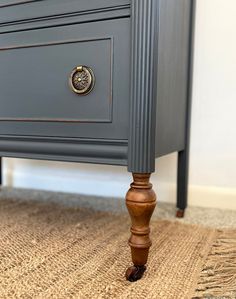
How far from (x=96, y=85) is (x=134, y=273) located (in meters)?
0.37

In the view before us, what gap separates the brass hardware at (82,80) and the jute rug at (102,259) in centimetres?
36

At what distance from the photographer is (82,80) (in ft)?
2.31

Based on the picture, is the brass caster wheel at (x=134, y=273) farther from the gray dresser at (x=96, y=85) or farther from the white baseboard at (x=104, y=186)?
the white baseboard at (x=104, y=186)

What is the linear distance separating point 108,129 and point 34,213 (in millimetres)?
547

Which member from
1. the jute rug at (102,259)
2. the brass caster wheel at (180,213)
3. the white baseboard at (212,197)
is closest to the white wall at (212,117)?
the white baseboard at (212,197)

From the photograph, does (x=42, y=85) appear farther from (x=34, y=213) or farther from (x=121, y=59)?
(x=34, y=213)

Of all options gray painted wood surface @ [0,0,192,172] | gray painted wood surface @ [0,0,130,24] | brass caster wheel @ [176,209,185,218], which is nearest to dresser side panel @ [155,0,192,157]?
gray painted wood surface @ [0,0,192,172]

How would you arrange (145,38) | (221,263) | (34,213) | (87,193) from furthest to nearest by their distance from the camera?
(87,193), (34,213), (221,263), (145,38)

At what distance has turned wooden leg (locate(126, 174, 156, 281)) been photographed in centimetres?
63

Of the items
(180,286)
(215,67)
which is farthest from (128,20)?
(215,67)

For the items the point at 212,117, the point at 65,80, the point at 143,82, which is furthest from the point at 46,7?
the point at 212,117

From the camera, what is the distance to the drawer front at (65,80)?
0.67 meters

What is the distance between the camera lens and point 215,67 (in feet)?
3.91

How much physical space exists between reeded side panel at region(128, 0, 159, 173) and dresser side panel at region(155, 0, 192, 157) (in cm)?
4
